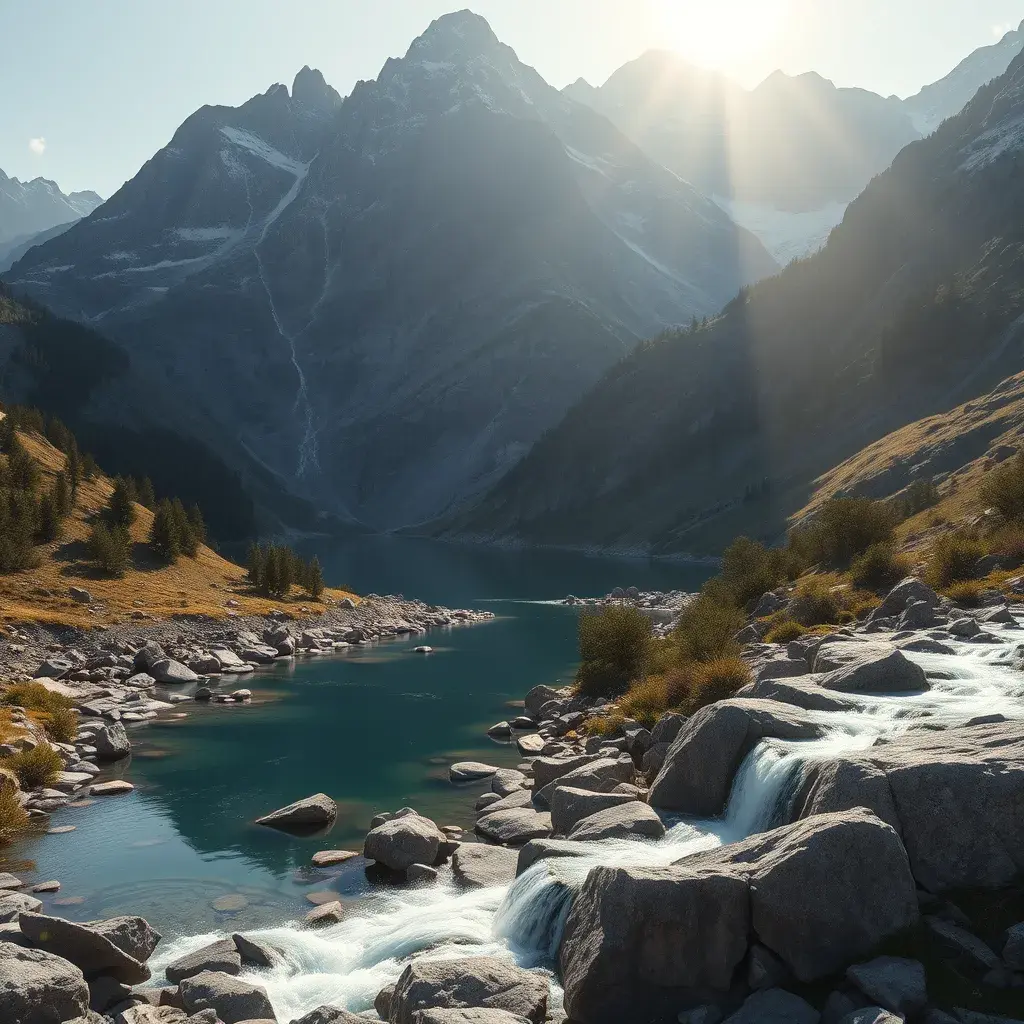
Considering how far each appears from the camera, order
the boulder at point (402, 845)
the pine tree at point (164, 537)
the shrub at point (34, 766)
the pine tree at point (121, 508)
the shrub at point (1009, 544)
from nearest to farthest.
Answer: the boulder at point (402, 845) < the shrub at point (34, 766) < the shrub at point (1009, 544) < the pine tree at point (121, 508) < the pine tree at point (164, 537)

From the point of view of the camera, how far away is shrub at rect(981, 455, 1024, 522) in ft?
143

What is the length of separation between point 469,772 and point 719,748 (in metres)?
12.8

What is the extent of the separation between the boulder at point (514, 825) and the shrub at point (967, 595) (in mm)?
20999

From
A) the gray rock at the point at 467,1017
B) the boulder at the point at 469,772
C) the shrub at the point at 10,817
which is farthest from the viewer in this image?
the boulder at the point at 469,772

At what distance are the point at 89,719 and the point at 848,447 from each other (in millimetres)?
139961

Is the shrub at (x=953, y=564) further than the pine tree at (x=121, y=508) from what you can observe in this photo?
No

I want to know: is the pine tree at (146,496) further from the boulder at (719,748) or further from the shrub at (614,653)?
the boulder at (719,748)

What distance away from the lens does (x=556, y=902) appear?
1666cm

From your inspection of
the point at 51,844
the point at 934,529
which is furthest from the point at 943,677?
the point at 934,529

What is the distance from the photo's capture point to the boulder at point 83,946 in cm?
1579

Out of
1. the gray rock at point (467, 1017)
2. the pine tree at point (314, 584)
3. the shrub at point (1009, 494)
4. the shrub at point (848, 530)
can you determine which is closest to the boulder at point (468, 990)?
the gray rock at point (467, 1017)

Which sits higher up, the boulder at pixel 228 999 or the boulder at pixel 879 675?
the boulder at pixel 879 675

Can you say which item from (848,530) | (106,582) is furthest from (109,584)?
(848,530)

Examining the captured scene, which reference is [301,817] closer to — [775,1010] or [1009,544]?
[775,1010]
